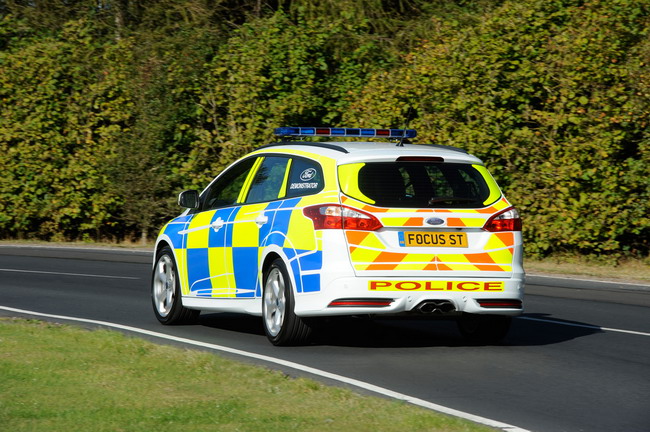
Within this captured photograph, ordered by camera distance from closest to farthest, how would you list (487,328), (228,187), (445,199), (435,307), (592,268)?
1. (435,307)
2. (445,199)
3. (487,328)
4. (228,187)
5. (592,268)

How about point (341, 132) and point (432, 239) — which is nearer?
point (432, 239)

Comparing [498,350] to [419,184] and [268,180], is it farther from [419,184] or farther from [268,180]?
[268,180]

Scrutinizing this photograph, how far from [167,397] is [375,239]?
8.78 feet

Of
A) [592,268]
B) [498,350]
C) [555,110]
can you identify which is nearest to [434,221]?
[498,350]

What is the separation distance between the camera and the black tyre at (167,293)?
1165 cm

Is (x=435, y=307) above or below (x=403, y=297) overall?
below

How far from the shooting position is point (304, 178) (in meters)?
10.0

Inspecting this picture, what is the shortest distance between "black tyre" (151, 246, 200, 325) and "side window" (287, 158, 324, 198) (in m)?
2.11

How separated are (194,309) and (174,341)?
1.36 m


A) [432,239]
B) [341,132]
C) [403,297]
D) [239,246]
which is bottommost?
[403,297]

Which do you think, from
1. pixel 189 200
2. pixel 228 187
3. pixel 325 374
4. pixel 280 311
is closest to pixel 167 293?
pixel 189 200

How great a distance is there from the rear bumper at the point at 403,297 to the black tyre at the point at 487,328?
29.2 inches

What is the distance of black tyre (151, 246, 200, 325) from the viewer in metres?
11.6

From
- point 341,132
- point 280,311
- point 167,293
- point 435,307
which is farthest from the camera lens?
point 167,293
